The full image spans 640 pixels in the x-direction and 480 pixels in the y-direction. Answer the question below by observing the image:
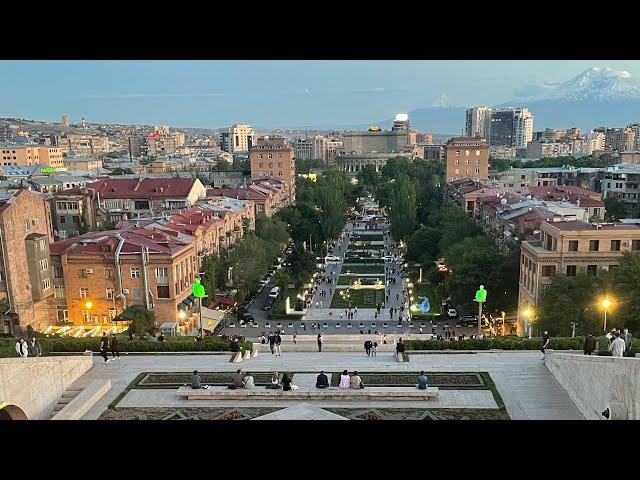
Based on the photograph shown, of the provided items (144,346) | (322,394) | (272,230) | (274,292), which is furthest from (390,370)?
(272,230)

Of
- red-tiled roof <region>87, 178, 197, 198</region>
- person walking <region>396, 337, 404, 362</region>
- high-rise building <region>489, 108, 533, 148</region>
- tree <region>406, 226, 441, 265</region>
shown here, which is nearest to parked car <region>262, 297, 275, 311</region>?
tree <region>406, 226, 441, 265</region>

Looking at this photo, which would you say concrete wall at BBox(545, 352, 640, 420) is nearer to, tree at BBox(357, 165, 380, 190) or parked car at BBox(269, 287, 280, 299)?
parked car at BBox(269, 287, 280, 299)

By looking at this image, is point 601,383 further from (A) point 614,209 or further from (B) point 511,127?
(B) point 511,127

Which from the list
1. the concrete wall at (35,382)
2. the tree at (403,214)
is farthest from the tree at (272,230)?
the concrete wall at (35,382)
